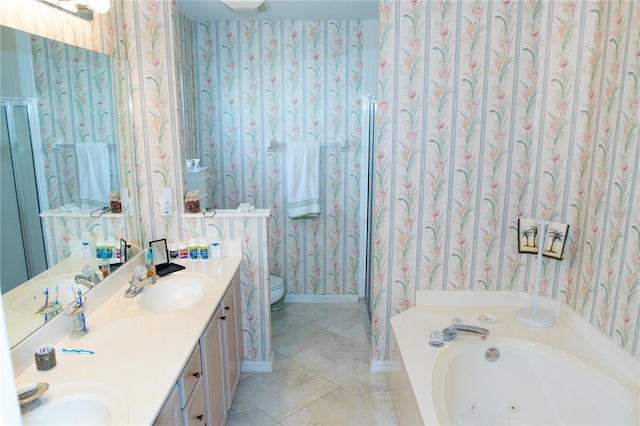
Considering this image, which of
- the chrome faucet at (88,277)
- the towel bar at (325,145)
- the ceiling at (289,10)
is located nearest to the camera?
the chrome faucet at (88,277)

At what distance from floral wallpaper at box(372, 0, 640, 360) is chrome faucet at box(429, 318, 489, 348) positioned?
428mm

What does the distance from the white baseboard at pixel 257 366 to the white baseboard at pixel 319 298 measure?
116cm

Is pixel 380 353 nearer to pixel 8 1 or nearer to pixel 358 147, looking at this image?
pixel 358 147

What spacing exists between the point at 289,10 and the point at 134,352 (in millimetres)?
2692

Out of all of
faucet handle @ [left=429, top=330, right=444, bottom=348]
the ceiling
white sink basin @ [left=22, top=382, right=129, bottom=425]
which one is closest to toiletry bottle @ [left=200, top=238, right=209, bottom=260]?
white sink basin @ [left=22, top=382, right=129, bottom=425]

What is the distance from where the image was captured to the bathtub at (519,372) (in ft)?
6.81

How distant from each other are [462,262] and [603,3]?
62.6 inches

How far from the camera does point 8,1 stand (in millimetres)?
1513

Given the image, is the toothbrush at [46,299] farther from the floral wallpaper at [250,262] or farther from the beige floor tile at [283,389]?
the beige floor tile at [283,389]

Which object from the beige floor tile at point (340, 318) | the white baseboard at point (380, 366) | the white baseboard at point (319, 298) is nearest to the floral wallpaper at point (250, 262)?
the white baseboard at point (380, 366)

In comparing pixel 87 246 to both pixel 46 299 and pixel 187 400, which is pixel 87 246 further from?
pixel 187 400

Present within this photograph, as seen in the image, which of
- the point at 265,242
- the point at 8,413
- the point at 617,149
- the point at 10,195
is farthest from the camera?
the point at 265,242

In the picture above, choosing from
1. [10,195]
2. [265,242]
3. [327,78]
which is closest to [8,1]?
[10,195]

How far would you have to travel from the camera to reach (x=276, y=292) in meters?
3.71
